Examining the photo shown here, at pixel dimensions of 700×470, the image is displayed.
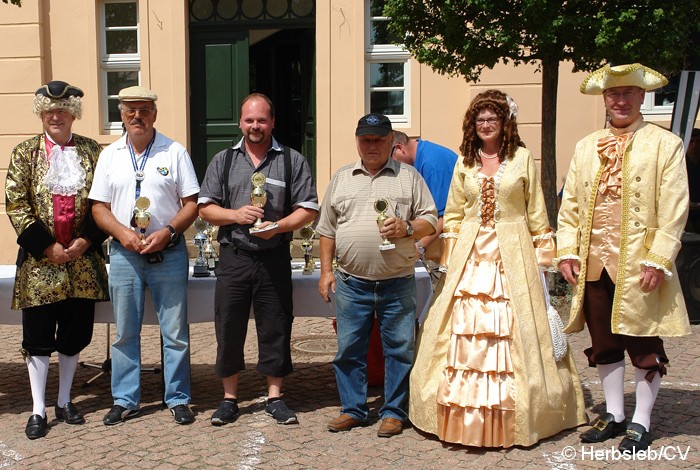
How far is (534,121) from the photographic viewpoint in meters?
→ 10.8

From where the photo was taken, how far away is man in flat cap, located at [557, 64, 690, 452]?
4.66m

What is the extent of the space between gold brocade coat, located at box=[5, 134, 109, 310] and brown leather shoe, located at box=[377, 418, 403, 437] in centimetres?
185

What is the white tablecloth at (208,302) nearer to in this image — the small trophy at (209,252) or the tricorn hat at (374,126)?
the small trophy at (209,252)

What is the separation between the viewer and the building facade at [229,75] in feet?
36.0

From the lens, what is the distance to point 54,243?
5.24 m

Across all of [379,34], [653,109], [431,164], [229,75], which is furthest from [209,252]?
[653,109]

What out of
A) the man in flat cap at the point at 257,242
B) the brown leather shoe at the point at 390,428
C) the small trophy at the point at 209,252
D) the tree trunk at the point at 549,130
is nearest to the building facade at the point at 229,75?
the tree trunk at the point at 549,130

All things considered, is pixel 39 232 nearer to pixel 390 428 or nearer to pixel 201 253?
pixel 201 253

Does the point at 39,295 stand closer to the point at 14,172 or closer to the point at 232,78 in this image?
the point at 14,172

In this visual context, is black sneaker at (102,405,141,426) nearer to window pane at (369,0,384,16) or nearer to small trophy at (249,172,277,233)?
small trophy at (249,172,277,233)

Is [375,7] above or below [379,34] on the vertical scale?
above

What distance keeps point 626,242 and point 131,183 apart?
2.82 metres

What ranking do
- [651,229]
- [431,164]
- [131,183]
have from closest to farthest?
[651,229] → [131,183] → [431,164]

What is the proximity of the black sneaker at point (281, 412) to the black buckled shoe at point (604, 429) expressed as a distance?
166 cm
